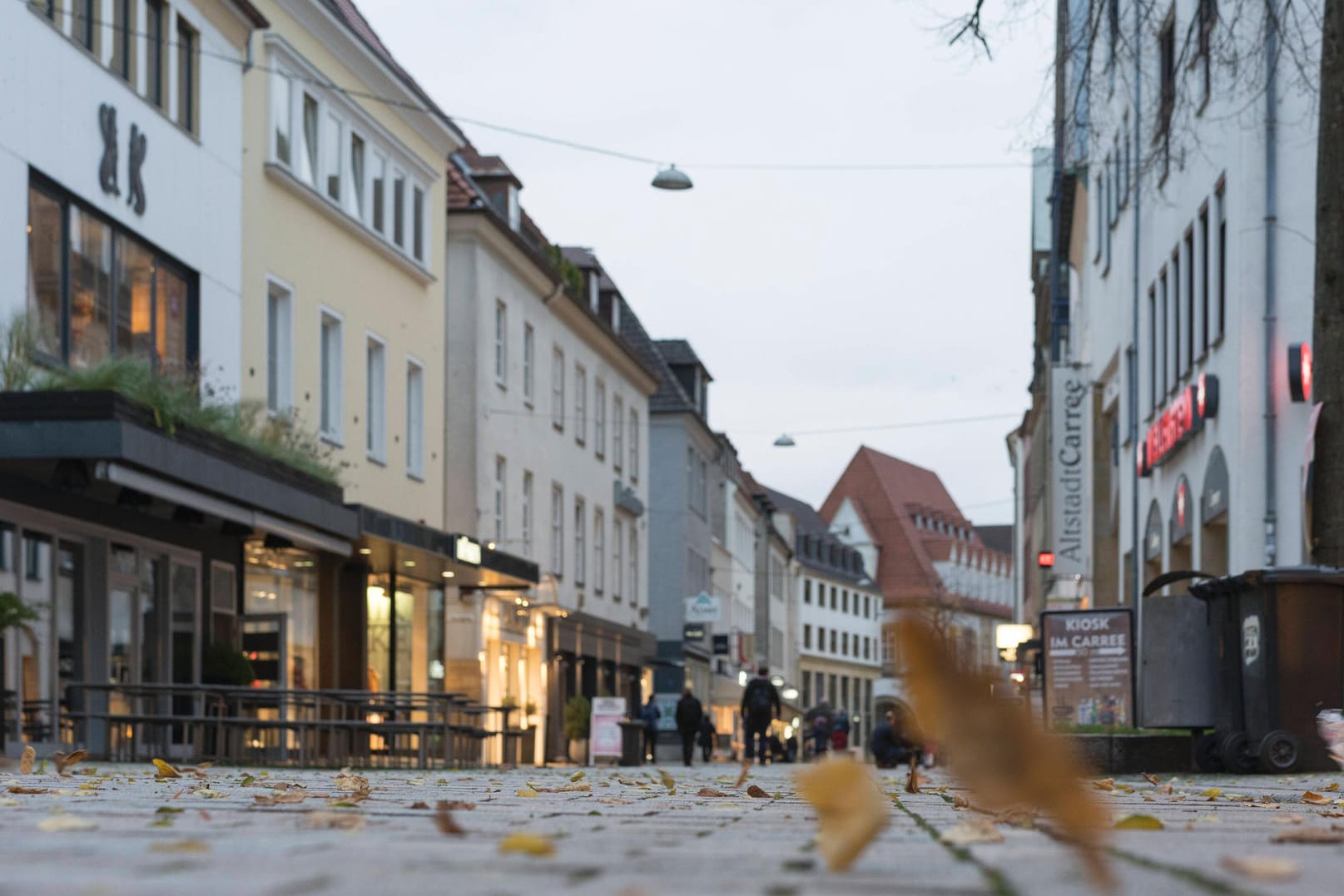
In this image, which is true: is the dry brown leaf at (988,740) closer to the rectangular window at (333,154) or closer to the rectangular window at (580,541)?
the rectangular window at (333,154)

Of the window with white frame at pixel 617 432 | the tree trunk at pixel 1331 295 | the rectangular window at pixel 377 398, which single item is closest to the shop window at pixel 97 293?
the rectangular window at pixel 377 398

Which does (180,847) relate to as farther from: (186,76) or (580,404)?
(580,404)

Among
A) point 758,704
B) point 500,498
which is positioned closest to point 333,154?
point 500,498

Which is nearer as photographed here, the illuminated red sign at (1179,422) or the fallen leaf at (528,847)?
the fallen leaf at (528,847)

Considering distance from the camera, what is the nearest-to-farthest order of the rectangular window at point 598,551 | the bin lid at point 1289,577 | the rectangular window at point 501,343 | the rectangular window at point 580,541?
the bin lid at point 1289,577 → the rectangular window at point 501,343 → the rectangular window at point 580,541 → the rectangular window at point 598,551

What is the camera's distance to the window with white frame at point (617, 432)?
48.8 meters

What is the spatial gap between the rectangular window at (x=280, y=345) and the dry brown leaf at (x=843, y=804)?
76.2ft

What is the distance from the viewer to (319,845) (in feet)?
14.2

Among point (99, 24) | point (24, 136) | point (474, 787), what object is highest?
point (99, 24)

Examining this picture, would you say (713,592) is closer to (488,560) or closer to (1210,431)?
(488,560)

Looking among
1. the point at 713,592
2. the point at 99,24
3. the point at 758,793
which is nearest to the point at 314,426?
the point at 99,24

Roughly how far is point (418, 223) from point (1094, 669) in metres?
16.9

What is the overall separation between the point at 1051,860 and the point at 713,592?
64.1 m

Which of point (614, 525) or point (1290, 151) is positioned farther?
point (614, 525)
